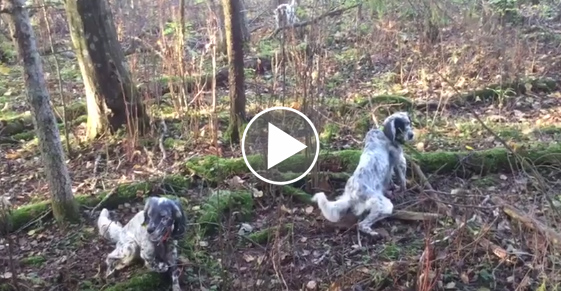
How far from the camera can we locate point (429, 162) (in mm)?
6441

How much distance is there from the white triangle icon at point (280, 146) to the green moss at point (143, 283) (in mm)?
1926

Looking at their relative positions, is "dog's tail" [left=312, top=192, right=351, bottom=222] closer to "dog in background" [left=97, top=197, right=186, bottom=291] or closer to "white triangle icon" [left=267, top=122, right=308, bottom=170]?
"white triangle icon" [left=267, top=122, right=308, bottom=170]

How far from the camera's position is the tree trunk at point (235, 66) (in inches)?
268

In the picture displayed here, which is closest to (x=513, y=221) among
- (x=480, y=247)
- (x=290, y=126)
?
(x=480, y=247)

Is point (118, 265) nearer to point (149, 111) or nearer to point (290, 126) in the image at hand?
point (290, 126)

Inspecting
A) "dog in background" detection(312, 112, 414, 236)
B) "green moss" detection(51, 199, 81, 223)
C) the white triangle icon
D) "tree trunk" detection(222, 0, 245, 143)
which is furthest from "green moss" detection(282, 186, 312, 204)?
"green moss" detection(51, 199, 81, 223)

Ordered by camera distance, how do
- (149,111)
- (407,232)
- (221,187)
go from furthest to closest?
(149,111) → (221,187) → (407,232)

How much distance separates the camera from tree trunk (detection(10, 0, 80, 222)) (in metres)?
4.92

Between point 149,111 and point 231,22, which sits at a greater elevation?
point 231,22

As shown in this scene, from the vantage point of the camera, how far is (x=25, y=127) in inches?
348

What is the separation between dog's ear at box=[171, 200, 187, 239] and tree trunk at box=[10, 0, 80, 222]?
1.46 metres

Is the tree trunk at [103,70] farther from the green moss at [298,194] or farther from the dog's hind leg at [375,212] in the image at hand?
the dog's hind leg at [375,212]

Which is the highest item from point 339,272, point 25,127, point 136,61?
point 136,61

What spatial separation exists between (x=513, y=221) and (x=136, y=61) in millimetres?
5660
